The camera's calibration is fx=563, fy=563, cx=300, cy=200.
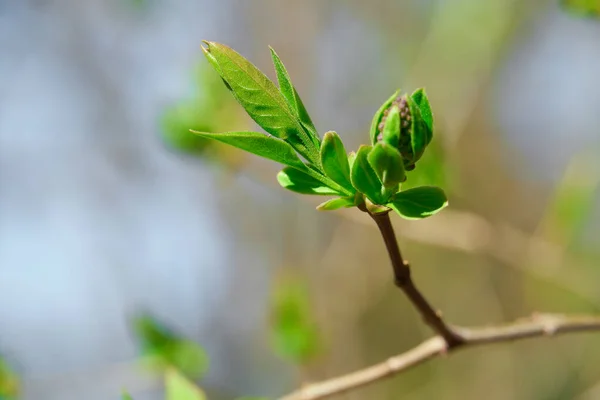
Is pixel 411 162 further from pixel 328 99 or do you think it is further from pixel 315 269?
pixel 328 99

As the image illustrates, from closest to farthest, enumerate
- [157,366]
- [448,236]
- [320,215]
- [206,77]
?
[157,366] → [206,77] → [448,236] → [320,215]

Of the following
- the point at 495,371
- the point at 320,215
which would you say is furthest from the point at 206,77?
the point at 495,371

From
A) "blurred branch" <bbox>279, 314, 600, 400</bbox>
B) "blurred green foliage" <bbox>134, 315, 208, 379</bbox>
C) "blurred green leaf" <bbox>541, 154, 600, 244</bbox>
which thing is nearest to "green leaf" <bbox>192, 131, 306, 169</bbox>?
"blurred branch" <bbox>279, 314, 600, 400</bbox>

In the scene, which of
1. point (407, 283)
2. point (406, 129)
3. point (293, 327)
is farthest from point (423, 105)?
point (293, 327)

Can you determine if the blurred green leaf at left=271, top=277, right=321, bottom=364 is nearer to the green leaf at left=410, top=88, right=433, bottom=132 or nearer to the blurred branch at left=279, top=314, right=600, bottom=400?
the blurred branch at left=279, top=314, right=600, bottom=400

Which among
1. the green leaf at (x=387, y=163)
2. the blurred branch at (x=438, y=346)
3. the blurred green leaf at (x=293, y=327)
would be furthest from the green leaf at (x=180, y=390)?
the blurred green leaf at (x=293, y=327)

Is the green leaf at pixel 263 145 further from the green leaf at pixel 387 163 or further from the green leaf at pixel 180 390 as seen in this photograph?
the green leaf at pixel 180 390
